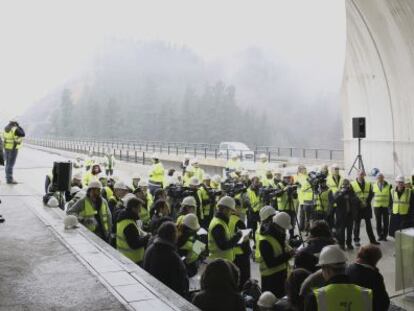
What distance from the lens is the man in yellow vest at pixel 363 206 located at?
510 inches

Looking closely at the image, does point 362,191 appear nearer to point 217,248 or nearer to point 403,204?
point 403,204

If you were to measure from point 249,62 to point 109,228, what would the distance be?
11508 centimetres

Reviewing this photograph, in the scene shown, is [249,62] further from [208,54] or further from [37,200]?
[37,200]

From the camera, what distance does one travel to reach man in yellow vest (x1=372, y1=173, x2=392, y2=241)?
43.7ft

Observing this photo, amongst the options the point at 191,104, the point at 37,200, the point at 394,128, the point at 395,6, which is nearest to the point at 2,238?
the point at 37,200

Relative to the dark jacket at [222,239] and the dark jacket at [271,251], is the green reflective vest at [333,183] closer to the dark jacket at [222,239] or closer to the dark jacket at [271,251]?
the dark jacket at [222,239]

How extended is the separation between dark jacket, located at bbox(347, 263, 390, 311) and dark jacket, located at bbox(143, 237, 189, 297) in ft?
6.29

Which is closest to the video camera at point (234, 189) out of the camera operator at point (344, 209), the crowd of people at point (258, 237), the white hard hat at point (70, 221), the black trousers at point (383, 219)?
the crowd of people at point (258, 237)

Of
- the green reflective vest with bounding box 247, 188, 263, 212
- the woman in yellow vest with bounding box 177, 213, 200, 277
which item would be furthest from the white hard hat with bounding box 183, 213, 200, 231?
the green reflective vest with bounding box 247, 188, 263, 212

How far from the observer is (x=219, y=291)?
4.75m

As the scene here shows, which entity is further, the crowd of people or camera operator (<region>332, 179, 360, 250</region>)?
camera operator (<region>332, 179, 360, 250</region>)

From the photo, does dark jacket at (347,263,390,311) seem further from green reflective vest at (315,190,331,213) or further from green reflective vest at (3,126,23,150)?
green reflective vest at (3,126,23,150)

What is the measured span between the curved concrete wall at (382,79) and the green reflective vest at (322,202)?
20.9 ft

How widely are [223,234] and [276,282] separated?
1.11 metres
